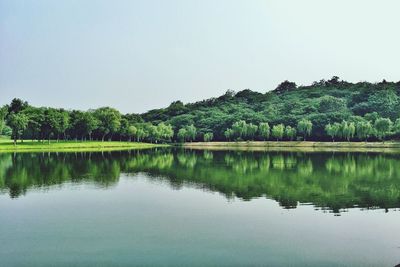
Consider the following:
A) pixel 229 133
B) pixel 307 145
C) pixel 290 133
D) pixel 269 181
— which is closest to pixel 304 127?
pixel 290 133

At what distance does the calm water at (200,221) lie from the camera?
16406mm

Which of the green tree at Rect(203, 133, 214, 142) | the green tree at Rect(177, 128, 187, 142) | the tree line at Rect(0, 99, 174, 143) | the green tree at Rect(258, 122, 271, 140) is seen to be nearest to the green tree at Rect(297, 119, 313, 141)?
the green tree at Rect(258, 122, 271, 140)

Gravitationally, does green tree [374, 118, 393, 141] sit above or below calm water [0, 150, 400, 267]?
above

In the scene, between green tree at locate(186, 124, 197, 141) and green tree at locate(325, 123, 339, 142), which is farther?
green tree at locate(186, 124, 197, 141)

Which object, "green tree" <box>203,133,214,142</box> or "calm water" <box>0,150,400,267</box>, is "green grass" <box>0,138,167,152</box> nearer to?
"green tree" <box>203,133,214,142</box>

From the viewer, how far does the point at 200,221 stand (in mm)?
22781

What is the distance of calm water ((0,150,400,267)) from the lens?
53.8 feet

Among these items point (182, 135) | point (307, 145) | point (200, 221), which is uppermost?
point (182, 135)

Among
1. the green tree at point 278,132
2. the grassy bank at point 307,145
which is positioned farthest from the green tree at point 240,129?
the green tree at point 278,132

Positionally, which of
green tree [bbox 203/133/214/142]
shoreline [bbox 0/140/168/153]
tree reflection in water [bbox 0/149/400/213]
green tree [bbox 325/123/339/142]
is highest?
green tree [bbox 325/123/339/142]

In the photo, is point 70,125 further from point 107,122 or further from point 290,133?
point 290,133

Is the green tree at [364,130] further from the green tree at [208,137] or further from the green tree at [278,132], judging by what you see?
the green tree at [208,137]

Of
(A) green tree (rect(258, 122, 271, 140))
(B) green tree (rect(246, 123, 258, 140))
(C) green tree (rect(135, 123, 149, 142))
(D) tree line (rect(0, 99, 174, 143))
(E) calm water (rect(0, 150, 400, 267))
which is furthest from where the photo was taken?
(B) green tree (rect(246, 123, 258, 140))

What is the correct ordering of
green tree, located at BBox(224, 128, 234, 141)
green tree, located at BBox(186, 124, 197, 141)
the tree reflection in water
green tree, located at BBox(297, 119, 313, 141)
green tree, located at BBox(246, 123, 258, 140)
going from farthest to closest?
green tree, located at BBox(186, 124, 197, 141), green tree, located at BBox(224, 128, 234, 141), green tree, located at BBox(246, 123, 258, 140), green tree, located at BBox(297, 119, 313, 141), the tree reflection in water
